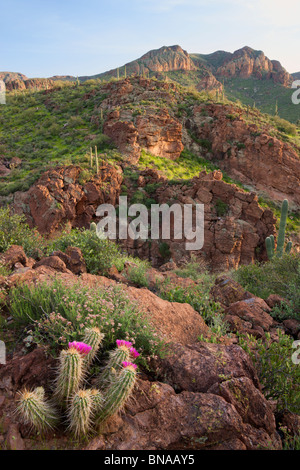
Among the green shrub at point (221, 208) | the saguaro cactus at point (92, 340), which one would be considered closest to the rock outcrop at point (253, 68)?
the green shrub at point (221, 208)

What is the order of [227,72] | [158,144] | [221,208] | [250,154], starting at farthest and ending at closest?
[227,72], [250,154], [158,144], [221,208]

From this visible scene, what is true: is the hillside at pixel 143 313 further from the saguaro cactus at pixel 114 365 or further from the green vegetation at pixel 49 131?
the green vegetation at pixel 49 131

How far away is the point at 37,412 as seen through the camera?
186cm

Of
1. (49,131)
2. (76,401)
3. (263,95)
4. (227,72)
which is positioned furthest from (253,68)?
(76,401)

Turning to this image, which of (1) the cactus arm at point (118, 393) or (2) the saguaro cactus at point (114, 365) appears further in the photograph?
(2) the saguaro cactus at point (114, 365)

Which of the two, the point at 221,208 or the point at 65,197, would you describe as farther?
the point at 221,208

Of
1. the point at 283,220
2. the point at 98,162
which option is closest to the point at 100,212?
the point at 98,162

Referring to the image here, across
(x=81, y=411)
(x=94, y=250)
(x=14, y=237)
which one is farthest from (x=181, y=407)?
(x=14, y=237)

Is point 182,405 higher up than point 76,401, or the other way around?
point 76,401

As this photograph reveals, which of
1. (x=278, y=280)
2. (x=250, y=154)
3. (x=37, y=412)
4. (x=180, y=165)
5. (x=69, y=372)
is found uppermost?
(x=250, y=154)

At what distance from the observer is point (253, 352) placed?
337 cm

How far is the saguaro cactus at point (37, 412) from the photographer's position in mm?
1840

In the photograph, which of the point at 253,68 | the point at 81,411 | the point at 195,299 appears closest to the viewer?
the point at 81,411

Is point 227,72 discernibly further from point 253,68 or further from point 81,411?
point 81,411
